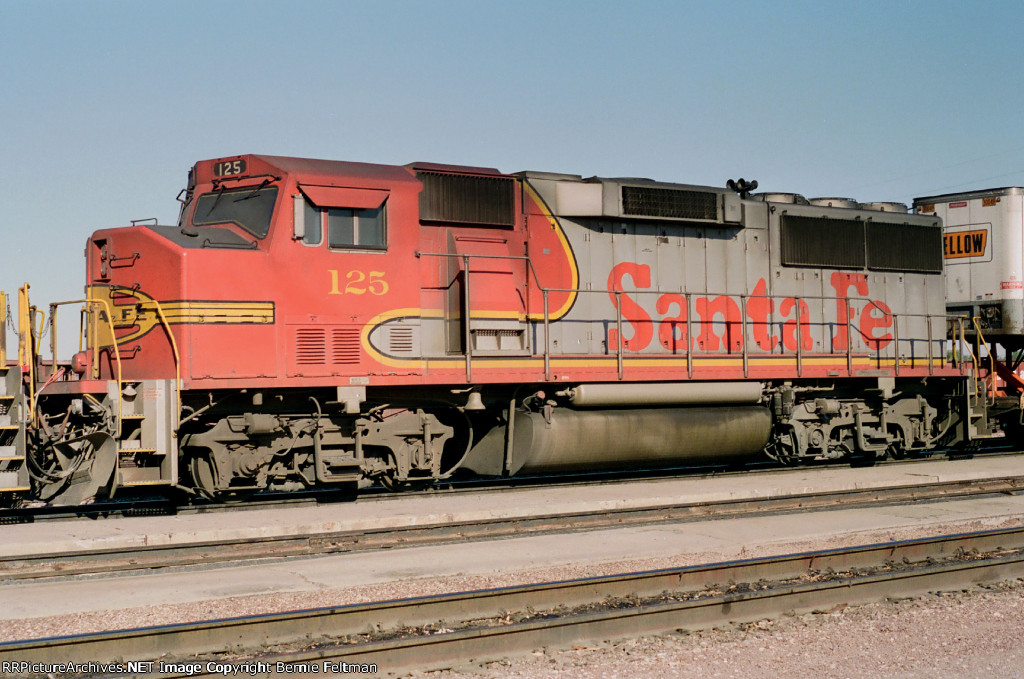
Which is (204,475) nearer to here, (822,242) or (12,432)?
(12,432)

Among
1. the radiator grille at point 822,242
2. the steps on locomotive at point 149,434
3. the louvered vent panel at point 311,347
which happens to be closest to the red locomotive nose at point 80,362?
the steps on locomotive at point 149,434

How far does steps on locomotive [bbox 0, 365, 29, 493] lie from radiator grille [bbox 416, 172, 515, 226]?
460 centimetres

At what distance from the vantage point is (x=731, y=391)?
13.3m

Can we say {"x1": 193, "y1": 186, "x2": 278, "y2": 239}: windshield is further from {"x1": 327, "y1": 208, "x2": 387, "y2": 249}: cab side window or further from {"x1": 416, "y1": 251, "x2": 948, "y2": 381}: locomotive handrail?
{"x1": 416, "y1": 251, "x2": 948, "y2": 381}: locomotive handrail

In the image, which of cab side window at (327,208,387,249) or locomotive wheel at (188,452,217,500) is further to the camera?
cab side window at (327,208,387,249)

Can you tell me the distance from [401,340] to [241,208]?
2257mm

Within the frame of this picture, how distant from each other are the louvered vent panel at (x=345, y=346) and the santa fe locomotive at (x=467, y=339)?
24mm

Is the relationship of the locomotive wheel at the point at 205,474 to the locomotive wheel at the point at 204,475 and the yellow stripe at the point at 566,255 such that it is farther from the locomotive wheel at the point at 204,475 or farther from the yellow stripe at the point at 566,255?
the yellow stripe at the point at 566,255

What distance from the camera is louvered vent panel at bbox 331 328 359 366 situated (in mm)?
10922

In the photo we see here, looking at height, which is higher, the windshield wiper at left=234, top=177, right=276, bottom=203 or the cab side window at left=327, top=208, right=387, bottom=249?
the windshield wiper at left=234, top=177, right=276, bottom=203

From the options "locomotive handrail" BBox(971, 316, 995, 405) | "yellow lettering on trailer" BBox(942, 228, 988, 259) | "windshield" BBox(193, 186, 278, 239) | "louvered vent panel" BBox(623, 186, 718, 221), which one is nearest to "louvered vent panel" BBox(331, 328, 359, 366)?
"windshield" BBox(193, 186, 278, 239)

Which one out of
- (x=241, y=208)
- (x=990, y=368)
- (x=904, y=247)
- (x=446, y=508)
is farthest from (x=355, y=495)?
(x=990, y=368)

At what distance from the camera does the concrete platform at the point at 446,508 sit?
30.0 feet

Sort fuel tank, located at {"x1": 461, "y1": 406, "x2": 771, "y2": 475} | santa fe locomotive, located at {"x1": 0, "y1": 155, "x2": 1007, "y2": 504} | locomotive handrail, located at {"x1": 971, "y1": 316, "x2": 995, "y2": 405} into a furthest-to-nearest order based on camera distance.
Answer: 1. locomotive handrail, located at {"x1": 971, "y1": 316, "x2": 995, "y2": 405}
2. fuel tank, located at {"x1": 461, "y1": 406, "x2": 771, "y2": 475}
3. santa fe locomotive, located at {"x1": 0, "y1": 155, "x2": 1007, "y2": 504}
